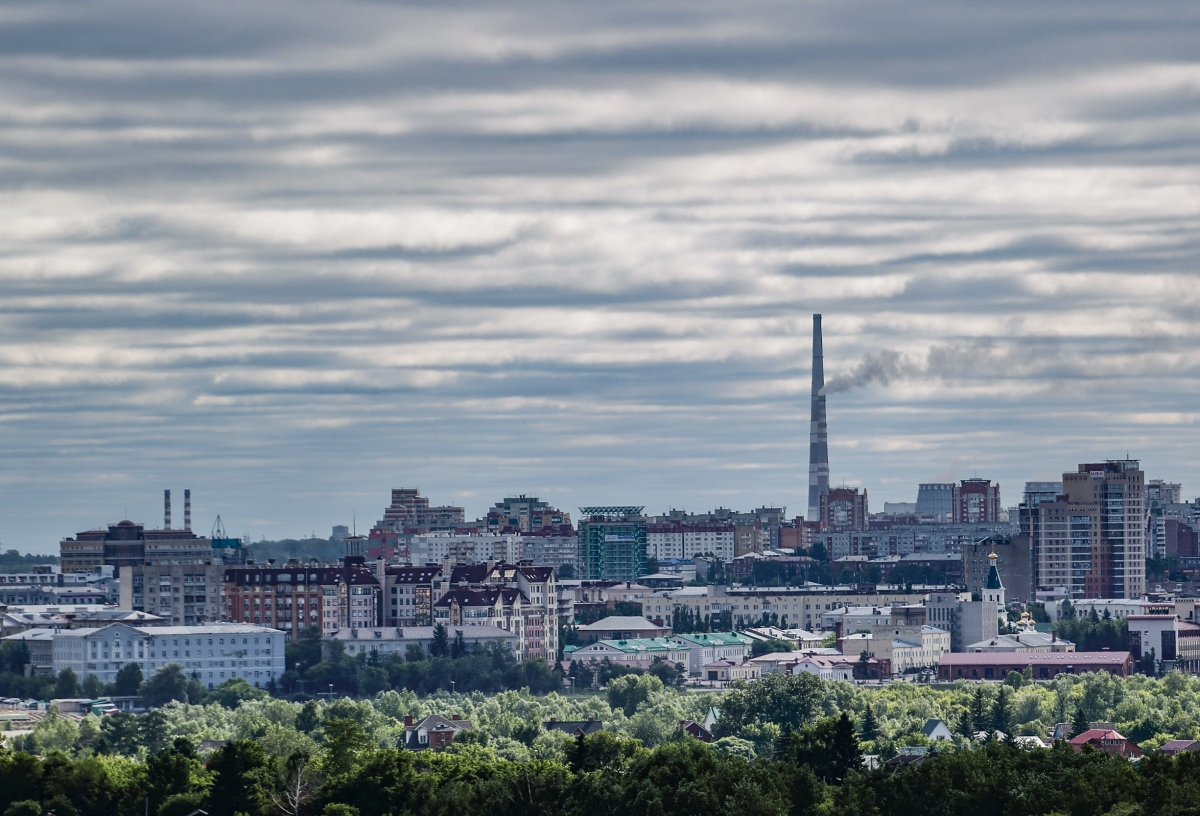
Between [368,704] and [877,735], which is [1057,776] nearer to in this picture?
[877,735]

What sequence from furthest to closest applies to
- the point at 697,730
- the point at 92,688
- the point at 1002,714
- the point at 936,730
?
1. the point at 92,688
2. the point at 1002,714
3. the point at 697,730
4. the point at 936,730

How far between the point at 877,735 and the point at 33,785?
53446 millimetres

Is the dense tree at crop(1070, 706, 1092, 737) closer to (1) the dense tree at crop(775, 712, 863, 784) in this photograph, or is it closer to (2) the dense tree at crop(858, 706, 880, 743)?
(2) the dense tree at crop(858, 706, 880, 743)

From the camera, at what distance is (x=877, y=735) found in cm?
14400

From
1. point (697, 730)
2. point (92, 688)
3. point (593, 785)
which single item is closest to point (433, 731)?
point (697, 730)

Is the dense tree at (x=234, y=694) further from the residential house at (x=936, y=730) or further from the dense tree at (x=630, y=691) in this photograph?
the residential house at (x=936, y=730)

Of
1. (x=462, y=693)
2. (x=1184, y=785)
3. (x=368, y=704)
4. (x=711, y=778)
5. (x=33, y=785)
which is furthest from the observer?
(x=462, y=693)

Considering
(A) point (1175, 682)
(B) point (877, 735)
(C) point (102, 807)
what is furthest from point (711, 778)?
(A) point (1175, 682)

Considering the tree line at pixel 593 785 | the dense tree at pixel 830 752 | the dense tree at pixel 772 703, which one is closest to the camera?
the tree line at pixel 593 785

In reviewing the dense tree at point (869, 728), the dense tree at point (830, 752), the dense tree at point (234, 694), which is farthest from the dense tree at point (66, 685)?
the dense tree at point (830, 752)

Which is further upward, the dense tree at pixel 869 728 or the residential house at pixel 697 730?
the dense tree at pixel 869 728

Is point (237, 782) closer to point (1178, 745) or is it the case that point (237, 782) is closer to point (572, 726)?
point (1178, 745)

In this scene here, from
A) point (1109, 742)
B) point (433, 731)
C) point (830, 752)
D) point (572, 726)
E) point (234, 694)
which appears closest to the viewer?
point (830, 752)

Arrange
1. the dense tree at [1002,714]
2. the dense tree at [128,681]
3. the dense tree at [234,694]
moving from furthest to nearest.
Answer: the dense tree at [128,681] → the dense tree at [234,694] → the dense tree at [1002,714]
